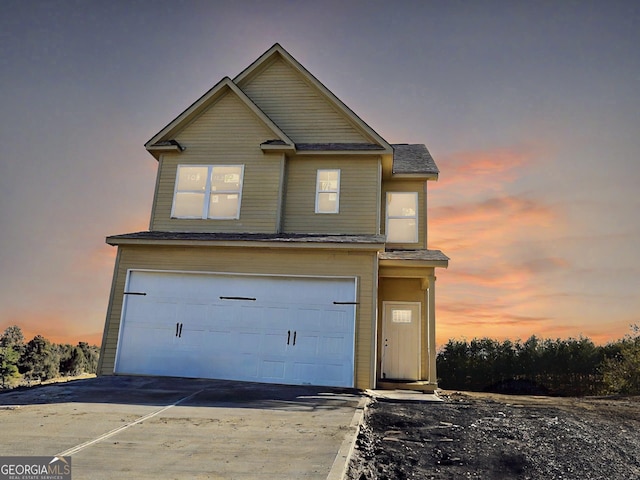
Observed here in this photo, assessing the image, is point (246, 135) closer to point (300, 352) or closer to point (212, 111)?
point (212, 111)

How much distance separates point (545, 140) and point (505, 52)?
11.4 feet

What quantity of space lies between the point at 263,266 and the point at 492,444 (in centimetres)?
771

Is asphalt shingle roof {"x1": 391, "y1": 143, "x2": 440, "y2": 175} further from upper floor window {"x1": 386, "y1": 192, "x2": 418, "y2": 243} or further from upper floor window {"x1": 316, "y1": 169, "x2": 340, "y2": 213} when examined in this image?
upper floor window {"x1": 316, "y1": 169, "x2": 340, "y2": 213}

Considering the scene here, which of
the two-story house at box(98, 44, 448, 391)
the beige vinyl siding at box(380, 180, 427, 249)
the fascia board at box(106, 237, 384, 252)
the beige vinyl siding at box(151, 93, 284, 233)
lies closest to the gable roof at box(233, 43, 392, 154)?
the two-story house at box(98, 44, 448, 391)

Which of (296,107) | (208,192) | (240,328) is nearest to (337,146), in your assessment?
(296,107)

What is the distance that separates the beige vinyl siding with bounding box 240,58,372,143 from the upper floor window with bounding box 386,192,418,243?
2.92m

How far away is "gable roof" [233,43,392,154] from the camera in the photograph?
46.2 feet

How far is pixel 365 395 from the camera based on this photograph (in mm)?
10125

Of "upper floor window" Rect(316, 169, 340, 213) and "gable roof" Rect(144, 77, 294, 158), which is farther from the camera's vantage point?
"gable roof" Rect(144, 77, 294, 158)

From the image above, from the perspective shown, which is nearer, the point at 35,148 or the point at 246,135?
the point at 246,135

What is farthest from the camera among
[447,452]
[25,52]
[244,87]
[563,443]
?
[25,52]

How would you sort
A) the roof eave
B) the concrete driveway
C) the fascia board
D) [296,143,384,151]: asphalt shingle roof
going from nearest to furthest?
the concrete driveway < the fascia board < the roof eave < [296,143,384,151]: asphalt shingle roof

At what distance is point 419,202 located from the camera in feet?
52.5

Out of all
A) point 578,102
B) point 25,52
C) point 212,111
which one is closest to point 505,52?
point 578,102
